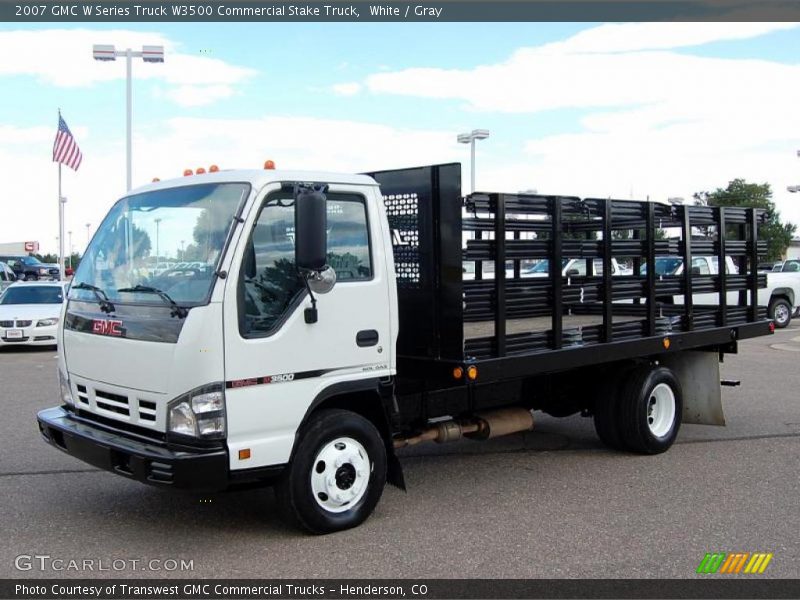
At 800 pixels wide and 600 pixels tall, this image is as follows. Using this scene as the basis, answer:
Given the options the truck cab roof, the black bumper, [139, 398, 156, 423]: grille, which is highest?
the truck cab roof

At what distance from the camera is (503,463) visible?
23.3ft

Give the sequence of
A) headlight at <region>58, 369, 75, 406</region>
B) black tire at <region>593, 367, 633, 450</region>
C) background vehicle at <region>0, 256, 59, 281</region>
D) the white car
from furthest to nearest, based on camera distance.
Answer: background vehicle at <region>0, 256, 59, 281</region>, the white car, black tire at <region>593, 367, 633, 450</region>, headlight at <region>58, 369, 75, 406</region>

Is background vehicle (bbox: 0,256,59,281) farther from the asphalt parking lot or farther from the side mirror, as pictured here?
the side mirror

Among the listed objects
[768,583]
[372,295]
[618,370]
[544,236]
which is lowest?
[768,583]

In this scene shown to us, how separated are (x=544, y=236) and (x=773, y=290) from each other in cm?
1676

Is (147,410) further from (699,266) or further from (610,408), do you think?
(699,266)

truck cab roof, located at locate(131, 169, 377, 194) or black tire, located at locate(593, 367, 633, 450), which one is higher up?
truck cab roof, located at locate(131, 169, 377, 194)

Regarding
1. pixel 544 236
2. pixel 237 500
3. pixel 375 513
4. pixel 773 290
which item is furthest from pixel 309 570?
pixel 773 290

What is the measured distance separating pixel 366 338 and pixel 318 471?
899 mm

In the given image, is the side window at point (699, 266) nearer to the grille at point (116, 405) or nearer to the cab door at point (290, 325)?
the cab door at point (290, 325)

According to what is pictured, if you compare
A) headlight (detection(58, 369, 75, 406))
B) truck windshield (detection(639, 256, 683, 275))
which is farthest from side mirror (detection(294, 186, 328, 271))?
truck windshield (detection(639, 256, 683, 275))

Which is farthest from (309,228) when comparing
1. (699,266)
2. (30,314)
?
(30,314)

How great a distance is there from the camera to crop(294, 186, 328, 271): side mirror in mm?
4559

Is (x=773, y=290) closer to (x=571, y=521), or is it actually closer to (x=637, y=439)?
(x=637, y=439)
